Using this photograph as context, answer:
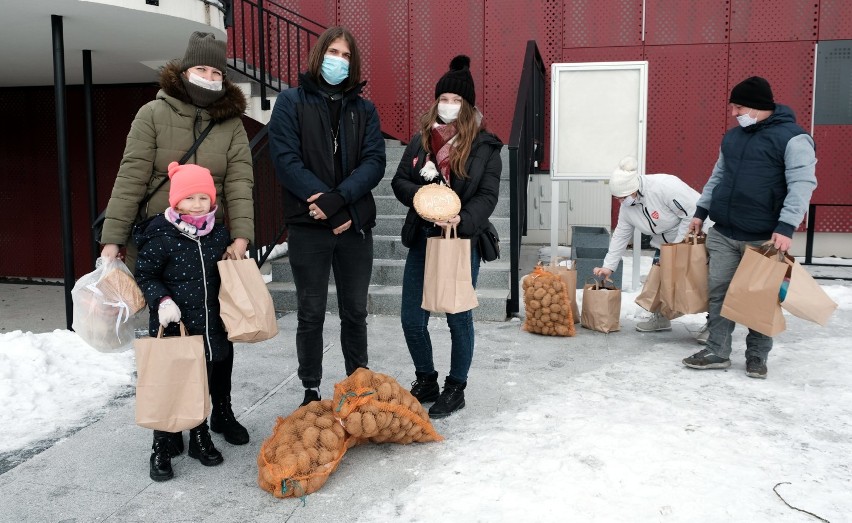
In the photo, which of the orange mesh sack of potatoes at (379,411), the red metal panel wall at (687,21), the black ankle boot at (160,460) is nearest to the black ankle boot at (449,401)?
the orange mesh sack of potatoes at (379,411)

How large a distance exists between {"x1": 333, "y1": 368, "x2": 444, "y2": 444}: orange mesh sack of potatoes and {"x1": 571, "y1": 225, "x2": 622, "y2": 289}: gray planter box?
3.49m

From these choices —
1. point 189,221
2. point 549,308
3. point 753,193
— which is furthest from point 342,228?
point 753,193

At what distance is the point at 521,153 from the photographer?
5793 millimetres

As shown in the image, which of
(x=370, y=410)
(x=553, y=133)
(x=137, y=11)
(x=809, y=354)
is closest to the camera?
(x=370, y=410)

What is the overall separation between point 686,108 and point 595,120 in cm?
228

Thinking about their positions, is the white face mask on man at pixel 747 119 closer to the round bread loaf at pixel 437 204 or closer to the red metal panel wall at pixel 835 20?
the round bread loaf at pixel 437 204

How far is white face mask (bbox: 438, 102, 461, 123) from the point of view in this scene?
317 centimetres

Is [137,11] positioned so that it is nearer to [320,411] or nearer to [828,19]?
[320,411]

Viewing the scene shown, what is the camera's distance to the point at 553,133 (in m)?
6.44

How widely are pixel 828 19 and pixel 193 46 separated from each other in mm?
7589

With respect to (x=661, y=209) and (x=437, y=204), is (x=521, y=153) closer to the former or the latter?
(x=661, y=209)

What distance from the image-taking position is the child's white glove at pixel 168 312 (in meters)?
2.58

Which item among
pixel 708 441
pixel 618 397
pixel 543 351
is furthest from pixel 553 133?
pixel 708 441

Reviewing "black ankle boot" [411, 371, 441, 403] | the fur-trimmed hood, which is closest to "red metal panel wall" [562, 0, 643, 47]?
"black ankle boot" [411, 371, 441, 403]
